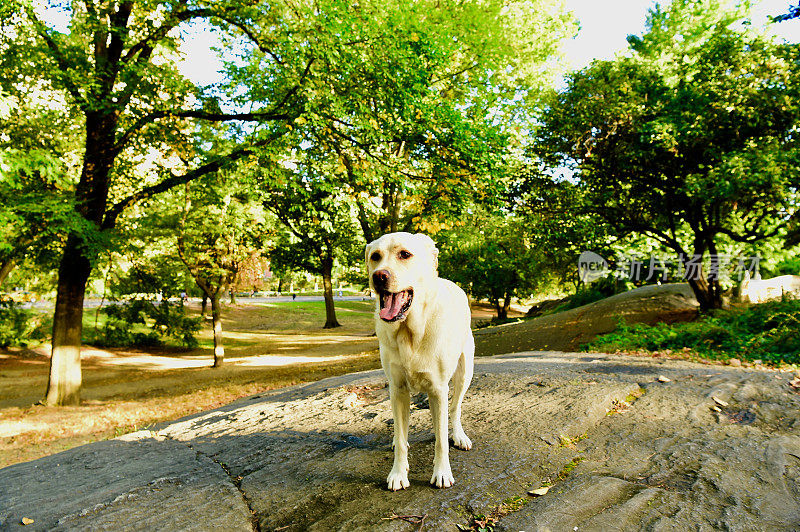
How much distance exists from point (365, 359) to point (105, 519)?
43.0 feet

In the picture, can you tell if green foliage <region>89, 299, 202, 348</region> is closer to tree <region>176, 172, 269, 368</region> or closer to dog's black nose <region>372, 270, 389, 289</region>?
tree <region>176, 172, 269, 368</region>

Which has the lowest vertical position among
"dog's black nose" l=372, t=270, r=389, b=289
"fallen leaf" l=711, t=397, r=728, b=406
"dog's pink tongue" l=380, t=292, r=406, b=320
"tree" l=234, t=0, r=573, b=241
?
"fallen leaf" l=711, t=397, r=728, b=406

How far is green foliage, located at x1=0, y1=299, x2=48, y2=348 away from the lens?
20.2 m

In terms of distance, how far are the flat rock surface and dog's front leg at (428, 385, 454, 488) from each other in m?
0.07

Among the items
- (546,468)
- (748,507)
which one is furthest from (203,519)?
(748,507)

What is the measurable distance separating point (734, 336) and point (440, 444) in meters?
9.51

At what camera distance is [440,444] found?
2.80 m

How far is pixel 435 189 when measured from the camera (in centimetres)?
1127

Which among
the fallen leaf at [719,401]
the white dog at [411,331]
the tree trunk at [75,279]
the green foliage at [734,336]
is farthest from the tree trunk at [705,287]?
the tree trunk at [75,279]

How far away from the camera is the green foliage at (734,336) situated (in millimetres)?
8212

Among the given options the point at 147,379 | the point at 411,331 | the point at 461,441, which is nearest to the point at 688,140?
the point at 461,441

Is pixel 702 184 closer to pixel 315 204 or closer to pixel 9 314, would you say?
pixel 315 204

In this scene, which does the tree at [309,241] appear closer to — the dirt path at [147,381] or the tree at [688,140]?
the dirt path at [147,381]

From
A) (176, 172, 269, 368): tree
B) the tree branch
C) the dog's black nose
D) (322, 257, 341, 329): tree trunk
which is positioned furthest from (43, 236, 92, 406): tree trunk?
(322, 257, 341, 329): tree trunk
